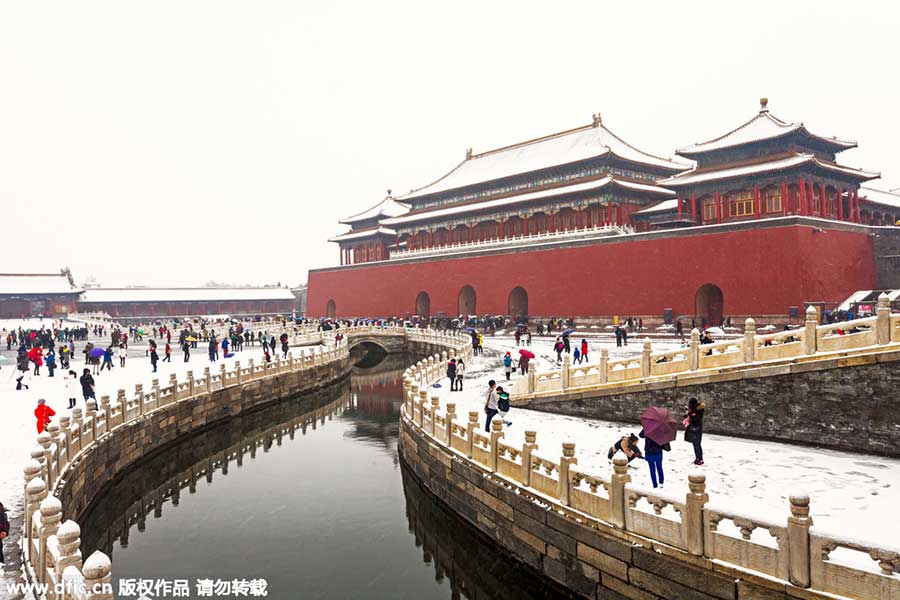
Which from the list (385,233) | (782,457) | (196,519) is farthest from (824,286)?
(385,233)

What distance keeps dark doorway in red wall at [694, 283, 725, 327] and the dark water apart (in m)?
17.7

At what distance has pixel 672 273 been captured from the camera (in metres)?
29.7

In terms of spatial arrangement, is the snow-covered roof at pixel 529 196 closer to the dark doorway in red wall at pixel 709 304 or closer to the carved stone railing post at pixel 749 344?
the dark doorway in red wall at pixel 709 304

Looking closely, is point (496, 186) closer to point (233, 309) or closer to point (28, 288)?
point (233, 309)

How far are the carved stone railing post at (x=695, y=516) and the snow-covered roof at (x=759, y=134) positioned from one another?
86.6 ft

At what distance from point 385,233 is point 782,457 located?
1673 inches

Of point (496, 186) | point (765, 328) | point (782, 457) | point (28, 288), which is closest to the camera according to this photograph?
point (782, 457)

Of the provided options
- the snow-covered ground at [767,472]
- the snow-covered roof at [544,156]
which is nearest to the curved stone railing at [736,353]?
the snow-covered ground at [767,472]

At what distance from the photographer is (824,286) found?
26.5m

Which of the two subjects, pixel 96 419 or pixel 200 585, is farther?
pixel 96 419

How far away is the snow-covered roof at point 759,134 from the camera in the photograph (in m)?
28.6

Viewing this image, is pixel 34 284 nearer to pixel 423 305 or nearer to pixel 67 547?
pixel 423 305

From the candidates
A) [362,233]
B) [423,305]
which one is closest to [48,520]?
[423,305]

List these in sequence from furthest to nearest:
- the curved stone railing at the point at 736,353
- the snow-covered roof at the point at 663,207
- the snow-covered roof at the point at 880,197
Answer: the snow-covered roof at the point at 880,197, the snow-covered roof at the point at 663,207, the curved stone railing at the point at 736,353
